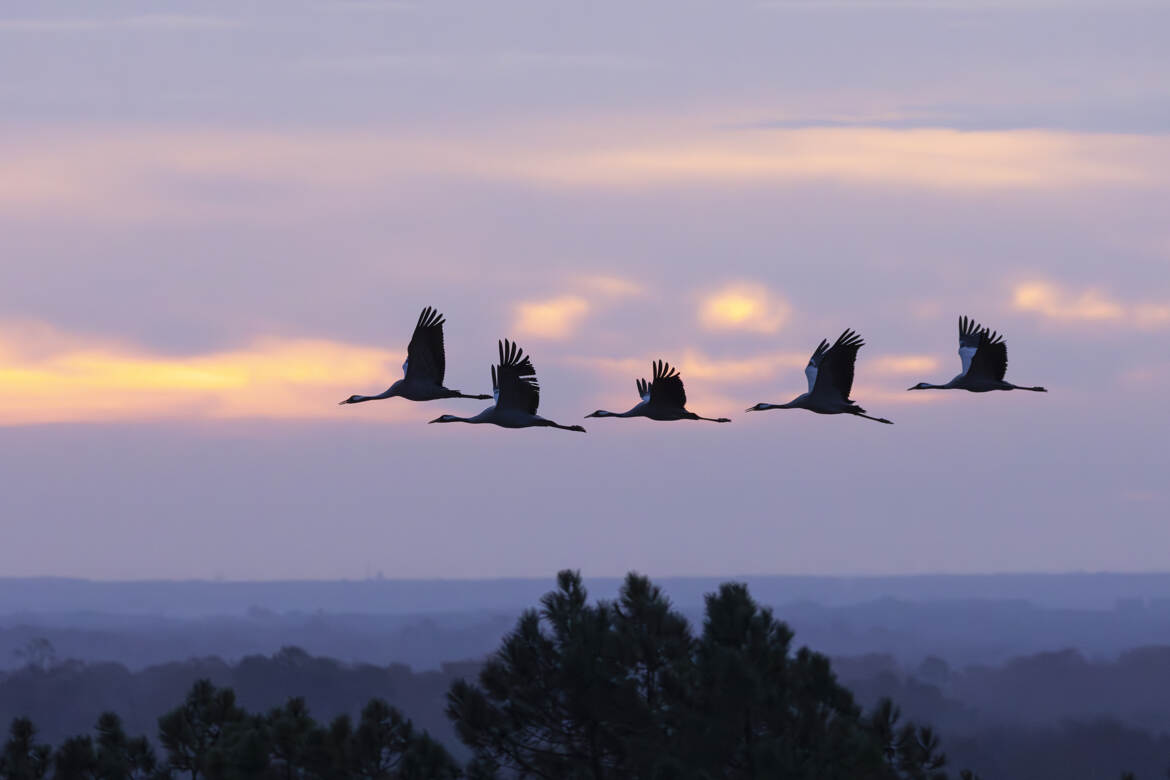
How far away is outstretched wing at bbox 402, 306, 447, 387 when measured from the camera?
145ft

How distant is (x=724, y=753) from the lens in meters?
36.8

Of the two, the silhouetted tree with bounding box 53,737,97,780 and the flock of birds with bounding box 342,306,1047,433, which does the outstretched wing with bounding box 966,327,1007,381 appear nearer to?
the flock of birds with bounding box 342,306,1047,433

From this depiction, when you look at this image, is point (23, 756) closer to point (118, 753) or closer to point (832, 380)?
point (118, 753)

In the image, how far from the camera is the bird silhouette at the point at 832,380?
44438mm

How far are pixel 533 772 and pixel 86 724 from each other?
12094 cm

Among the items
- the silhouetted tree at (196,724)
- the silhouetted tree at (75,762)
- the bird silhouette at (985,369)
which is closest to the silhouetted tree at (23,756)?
the silhouetted tree at (75,762)

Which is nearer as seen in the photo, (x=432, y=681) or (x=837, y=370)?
(x=837, y=370)

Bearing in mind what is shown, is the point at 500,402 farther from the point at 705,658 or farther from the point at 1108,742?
the point at 1108,742

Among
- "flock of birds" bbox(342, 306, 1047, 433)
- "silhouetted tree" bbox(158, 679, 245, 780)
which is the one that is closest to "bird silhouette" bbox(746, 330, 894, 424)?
"flock of birds" bbox(342, 306, 1047, 433)

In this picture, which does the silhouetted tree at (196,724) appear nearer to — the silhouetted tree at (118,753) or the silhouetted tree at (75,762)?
the silhouetted tree at (118,753)

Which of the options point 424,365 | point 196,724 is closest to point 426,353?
point 424,365

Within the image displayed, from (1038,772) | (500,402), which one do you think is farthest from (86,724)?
(500,402)

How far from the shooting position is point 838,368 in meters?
44.7

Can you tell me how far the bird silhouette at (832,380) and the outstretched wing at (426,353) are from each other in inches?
324
